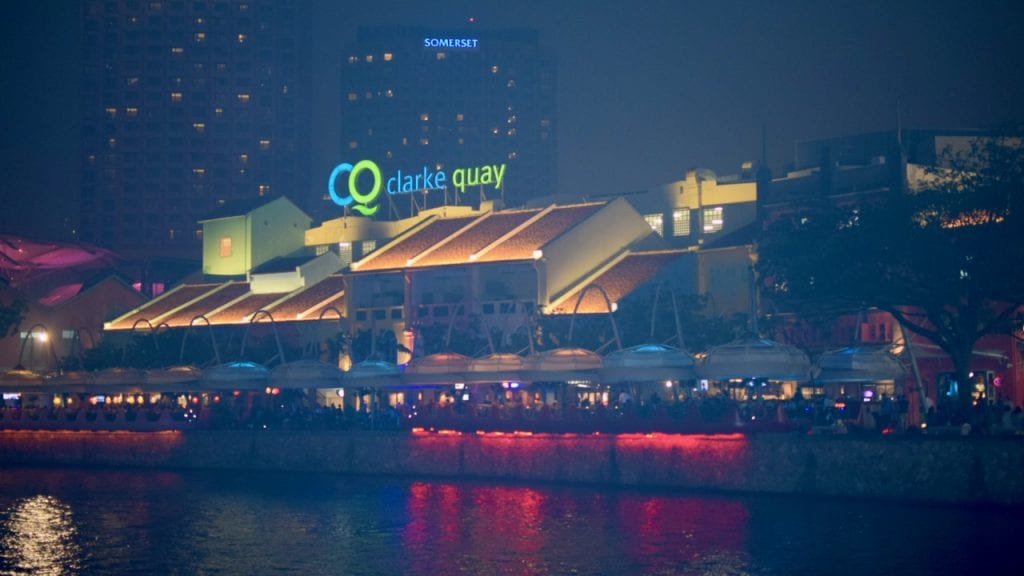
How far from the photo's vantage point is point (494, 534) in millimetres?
49312

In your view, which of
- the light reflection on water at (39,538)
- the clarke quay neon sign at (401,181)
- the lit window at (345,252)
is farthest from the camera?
the lit window at (345,252)

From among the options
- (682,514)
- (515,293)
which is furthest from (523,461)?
(515,293)

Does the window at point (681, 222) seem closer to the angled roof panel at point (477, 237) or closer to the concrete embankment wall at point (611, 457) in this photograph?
the angled roof panel at point (477, 237)

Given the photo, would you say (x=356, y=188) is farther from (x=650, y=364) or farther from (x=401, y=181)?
(x=650, y=364)

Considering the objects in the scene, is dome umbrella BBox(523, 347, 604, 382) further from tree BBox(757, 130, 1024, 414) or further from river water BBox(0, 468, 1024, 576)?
tree BBox(757, 130, 1024, 414)

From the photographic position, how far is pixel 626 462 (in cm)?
Answer: 5912

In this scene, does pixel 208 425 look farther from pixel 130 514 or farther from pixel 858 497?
pixel 858 497

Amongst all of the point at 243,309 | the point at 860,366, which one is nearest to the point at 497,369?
the point at 860,366

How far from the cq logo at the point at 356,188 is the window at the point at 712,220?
88.0 feet

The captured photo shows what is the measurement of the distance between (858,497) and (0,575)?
2881cm

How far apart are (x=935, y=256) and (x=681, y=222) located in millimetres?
43977

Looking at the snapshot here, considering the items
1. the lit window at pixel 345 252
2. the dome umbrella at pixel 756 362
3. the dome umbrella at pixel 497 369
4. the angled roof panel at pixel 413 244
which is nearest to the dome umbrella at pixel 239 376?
the dome umbrella at pixel 497 369

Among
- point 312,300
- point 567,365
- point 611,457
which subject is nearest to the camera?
point 611,457

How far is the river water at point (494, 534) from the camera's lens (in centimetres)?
4278
